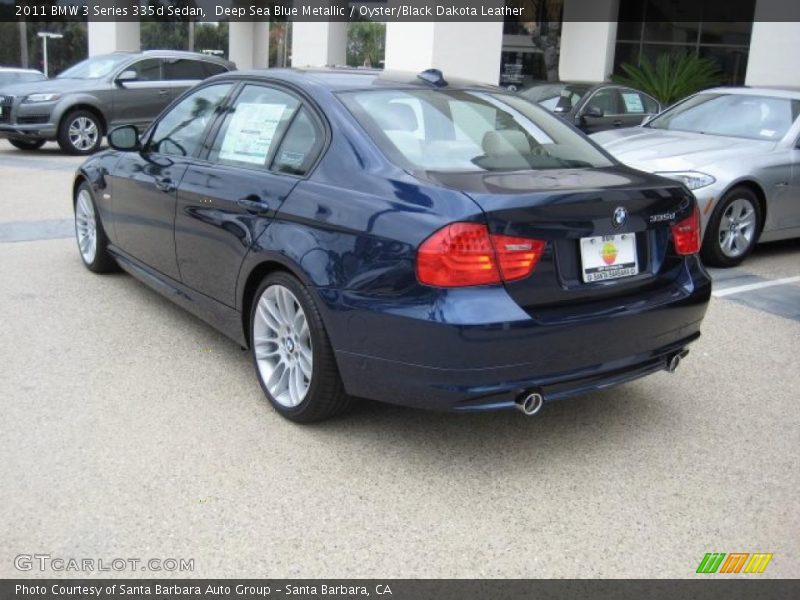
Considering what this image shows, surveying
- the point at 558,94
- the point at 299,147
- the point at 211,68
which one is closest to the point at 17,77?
the point at 211,68

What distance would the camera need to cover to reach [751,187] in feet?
24.0

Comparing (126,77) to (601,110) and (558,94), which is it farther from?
(601,110)

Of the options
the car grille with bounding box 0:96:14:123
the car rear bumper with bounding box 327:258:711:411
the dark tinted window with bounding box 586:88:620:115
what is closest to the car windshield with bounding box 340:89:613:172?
the car rear bumper with bounding box 327:258:711:411

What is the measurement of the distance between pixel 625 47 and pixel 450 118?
19.6 m

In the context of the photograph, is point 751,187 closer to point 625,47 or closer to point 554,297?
point 554,297

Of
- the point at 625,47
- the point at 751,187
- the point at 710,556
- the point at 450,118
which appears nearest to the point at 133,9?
the point at 625,47

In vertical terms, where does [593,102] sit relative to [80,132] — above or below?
above

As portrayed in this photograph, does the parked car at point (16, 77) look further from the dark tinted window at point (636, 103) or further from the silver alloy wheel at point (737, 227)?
the silver alloy wheel at point (737, 227)

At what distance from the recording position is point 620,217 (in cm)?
355

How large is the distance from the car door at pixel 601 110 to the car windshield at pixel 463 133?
7.50 m

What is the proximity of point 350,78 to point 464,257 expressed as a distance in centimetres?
157

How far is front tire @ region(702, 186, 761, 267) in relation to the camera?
7094 mm

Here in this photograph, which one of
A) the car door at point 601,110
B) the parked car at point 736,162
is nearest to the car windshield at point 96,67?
the car door at point 601,110

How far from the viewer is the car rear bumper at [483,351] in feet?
10.5
